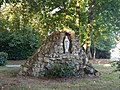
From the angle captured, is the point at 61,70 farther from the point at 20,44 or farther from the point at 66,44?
the point at 20,44

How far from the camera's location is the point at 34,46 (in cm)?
2434

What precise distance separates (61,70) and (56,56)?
904 mm

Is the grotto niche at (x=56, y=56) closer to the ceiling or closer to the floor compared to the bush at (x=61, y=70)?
closer to the ceiling

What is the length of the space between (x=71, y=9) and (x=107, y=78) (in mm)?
8757

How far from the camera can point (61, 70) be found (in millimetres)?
11930

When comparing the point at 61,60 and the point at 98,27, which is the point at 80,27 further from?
the point at 61,60

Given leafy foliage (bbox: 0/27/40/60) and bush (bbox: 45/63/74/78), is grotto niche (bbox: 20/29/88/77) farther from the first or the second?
leafy foliage (bbox: 0/27/40/60)

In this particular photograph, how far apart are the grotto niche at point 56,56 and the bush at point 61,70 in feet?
0.63

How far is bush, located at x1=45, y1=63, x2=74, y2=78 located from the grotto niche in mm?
191

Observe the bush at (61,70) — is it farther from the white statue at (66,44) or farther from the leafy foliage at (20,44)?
the leafy foliage at (20,44)

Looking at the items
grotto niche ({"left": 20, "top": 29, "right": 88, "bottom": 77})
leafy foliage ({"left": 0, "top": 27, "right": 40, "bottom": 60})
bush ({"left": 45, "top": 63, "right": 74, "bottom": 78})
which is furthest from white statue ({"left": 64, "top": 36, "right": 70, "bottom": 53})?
leafy foliage ({"left": 0, "top": 27, "right": 40, "bottom": 60})

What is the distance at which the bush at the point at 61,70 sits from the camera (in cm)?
1188

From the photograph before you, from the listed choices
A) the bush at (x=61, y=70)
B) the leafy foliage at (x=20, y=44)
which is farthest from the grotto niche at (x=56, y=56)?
the leafy foliage at (x=20, y=44)

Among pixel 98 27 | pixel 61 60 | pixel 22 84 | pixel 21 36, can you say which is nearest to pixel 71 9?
pixel 98 27
